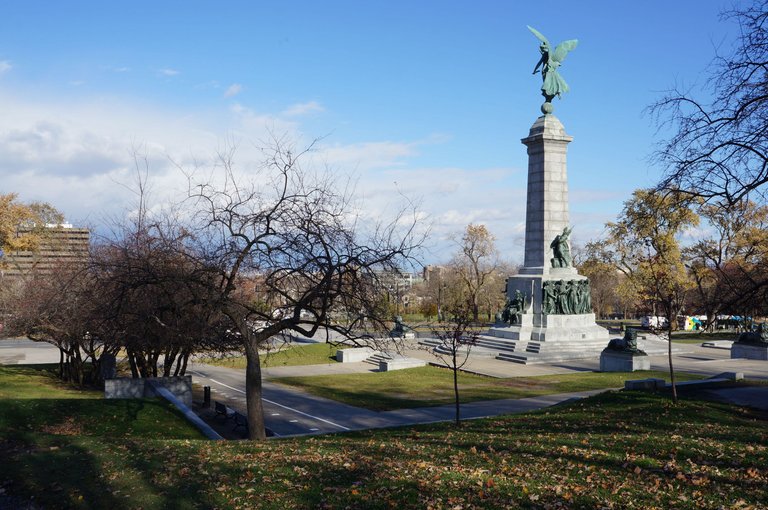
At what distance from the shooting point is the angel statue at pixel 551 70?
41.3 metres

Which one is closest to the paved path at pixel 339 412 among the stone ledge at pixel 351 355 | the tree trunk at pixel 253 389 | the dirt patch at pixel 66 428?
the tree trunk at pixel 253 389

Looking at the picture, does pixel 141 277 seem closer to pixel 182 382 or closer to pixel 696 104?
pixel 182 382

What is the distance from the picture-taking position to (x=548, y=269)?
3978 centimetres

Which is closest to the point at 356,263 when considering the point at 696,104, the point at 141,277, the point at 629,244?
the point at 141,277

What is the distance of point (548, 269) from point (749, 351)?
1133 cm

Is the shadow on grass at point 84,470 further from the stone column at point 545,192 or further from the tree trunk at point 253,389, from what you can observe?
the stone column at point 545,192

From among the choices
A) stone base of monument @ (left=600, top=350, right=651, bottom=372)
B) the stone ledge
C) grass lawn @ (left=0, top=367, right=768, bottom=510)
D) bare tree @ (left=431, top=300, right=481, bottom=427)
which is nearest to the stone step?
the stone ledge

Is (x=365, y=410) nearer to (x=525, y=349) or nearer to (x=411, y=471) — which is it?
(x=411, y=471)

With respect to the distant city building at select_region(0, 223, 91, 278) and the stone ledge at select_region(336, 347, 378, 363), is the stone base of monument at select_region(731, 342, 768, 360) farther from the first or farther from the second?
the distant city building at select_region(0, 223, 91, 278)

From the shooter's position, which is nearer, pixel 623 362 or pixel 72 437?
pixel 72 437

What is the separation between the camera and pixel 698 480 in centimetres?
909

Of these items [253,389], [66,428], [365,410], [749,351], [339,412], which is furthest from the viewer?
[749,351]

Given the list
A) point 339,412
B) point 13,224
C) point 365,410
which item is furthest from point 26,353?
point 365,410

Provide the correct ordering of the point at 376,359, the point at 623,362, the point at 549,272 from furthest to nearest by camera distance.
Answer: the point at 549,272, the point at 376,359, the point at 623,362
